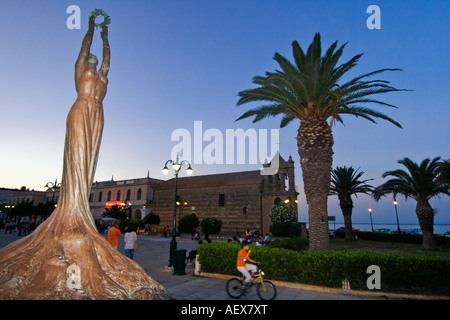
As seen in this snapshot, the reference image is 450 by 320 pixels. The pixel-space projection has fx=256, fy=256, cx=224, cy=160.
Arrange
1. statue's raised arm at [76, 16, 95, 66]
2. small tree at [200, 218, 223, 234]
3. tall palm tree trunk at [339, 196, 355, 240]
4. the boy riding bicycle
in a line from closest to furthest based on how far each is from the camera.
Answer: statue's raised arm at [76, 16, 95, 66] → the boy riding bicycle → tall palm tree trunk at [339, 196, 355, 240] → small tree at [200, 218, 223, 234]

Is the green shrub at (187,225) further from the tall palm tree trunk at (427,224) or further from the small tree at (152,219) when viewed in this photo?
the tall palm tree trunk at (427,224)

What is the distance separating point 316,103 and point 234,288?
791cm

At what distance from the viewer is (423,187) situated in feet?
64.4

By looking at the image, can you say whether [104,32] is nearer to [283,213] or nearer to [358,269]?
[358,269]

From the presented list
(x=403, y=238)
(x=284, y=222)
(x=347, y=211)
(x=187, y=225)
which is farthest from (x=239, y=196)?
(x=403, y=238)

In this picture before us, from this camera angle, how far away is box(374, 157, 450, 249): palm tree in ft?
62.5

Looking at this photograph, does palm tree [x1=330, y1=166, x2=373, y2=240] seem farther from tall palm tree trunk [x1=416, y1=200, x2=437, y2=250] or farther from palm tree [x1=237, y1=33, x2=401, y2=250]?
palm tree [x1=237, y1=33, x2=401, y2=250]

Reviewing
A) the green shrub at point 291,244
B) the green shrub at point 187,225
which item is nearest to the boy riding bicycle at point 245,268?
the green shrub at point 291,244

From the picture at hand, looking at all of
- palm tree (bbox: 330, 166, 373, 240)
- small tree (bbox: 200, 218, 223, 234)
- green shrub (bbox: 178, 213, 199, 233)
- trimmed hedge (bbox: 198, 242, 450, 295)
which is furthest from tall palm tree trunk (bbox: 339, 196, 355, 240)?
trimmed hedge (bbox: 198, 242, 450, 295)

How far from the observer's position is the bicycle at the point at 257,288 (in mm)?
6826

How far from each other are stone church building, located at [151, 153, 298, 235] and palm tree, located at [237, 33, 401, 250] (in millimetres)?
20265

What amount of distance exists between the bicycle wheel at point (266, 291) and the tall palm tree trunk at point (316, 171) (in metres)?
3.75

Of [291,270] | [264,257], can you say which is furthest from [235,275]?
[291,270]
